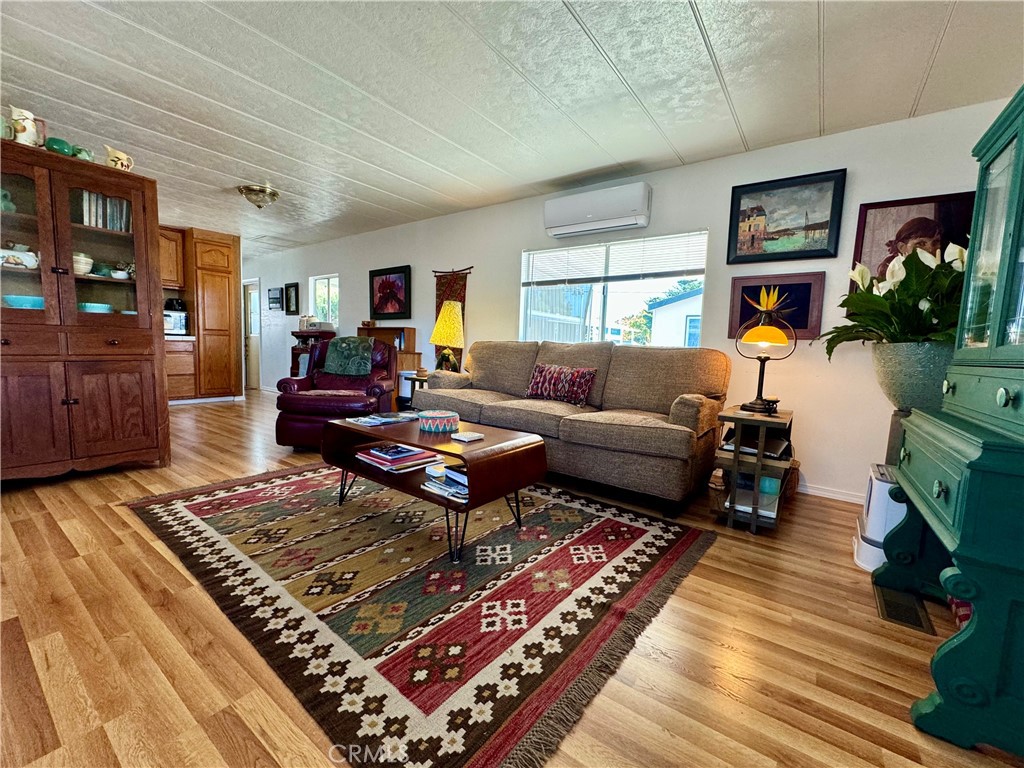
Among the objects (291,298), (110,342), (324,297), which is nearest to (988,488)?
(110,342)

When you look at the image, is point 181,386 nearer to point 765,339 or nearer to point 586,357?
point 586,357

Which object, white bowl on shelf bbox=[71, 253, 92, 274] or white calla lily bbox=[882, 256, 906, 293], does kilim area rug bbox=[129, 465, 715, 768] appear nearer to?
white calla lily bbox=[882, 256, 906, 293]

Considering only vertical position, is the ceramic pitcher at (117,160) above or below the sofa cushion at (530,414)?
above

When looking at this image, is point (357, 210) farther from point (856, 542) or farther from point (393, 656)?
point (856, 542)

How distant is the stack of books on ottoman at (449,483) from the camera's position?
1.77m

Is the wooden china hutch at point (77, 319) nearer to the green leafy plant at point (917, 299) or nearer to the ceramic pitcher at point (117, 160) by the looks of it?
the ceramic pitcher at point (117, 160)

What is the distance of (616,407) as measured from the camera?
9.92 feet

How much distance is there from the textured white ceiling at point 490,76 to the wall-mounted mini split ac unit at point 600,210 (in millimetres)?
213

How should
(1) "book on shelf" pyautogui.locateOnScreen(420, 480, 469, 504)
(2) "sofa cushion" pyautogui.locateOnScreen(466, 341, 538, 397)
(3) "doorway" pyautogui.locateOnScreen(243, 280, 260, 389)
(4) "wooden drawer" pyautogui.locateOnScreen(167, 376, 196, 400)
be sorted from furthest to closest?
1. (3) "doorway" pyautogui.locateOnScreen(243, 280, 260, 389)
2. (4) "wooden drawer" pyautogui.locateOnScreen(167, 376, 196, 400)
3. (2) "sofa cushion" pyautogui.locateOnScreen(466, 341, 538, 397)
4. (1) "book on shelf" pyautogui.locateOnScreen(420, 480, 469, 504)

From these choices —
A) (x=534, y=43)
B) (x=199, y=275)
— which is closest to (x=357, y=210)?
(x=199, y=275)

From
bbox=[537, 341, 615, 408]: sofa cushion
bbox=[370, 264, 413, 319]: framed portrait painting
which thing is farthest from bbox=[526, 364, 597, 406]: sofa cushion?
bbox=[370, 264, 413, 319]: framed portrait painting

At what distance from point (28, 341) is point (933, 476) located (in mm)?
4230

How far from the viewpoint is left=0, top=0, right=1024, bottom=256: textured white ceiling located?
179cm

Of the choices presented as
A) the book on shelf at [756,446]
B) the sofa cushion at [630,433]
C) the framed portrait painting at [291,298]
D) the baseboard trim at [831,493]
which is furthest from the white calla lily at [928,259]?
the framed portrait painting at [291,298]
